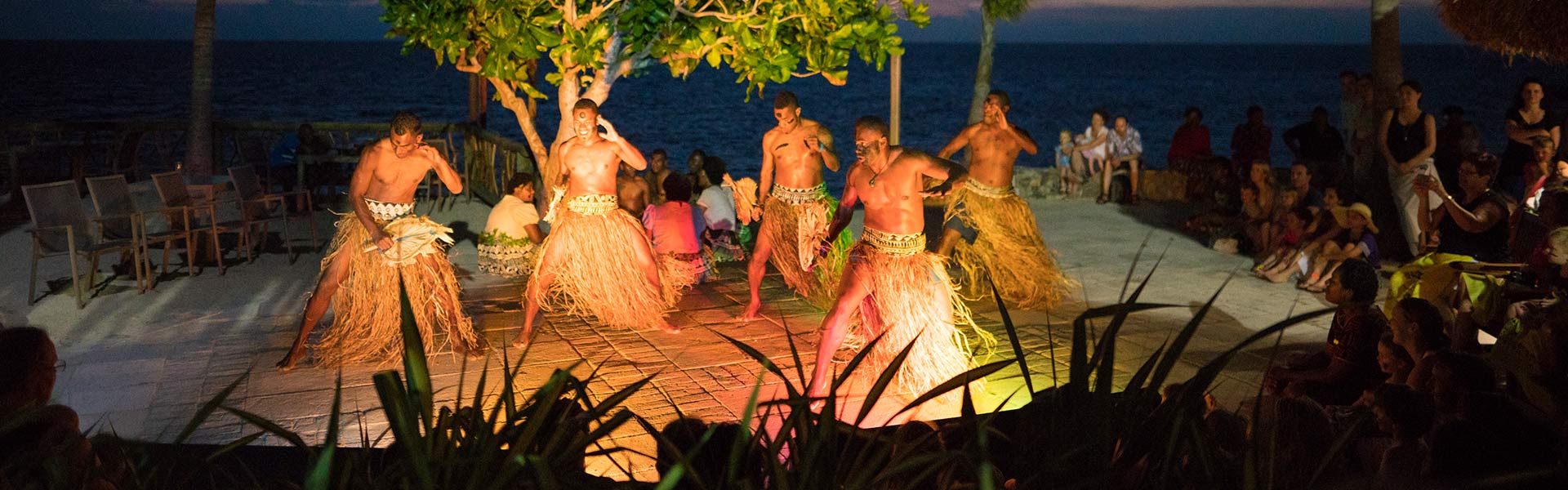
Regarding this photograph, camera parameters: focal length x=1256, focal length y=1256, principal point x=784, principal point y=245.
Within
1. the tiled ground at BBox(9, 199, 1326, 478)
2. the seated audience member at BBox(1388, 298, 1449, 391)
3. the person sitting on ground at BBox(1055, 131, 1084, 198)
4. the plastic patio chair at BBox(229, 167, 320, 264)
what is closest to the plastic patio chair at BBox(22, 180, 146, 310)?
the tiled ground at BBox(9, 199, 1326, 478)

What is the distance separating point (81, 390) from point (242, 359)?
0.68 meters

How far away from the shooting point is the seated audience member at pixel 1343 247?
708cm

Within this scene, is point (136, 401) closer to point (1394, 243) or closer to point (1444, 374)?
point (1444, 374)

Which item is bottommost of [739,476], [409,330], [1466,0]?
[739,476]

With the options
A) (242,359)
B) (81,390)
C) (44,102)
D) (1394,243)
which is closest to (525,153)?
(242,359)

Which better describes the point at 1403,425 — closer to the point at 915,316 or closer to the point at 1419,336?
the point at 1419,336

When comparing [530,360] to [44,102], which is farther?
[44,102]

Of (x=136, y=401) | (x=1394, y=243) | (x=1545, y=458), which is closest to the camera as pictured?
(x=1545, y=458)

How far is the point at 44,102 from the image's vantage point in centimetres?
4653

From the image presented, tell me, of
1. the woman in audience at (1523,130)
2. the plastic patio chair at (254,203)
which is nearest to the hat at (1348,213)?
the woman in audience at (1523,130)

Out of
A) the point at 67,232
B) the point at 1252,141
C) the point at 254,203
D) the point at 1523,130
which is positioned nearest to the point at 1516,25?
the point at 1523,130

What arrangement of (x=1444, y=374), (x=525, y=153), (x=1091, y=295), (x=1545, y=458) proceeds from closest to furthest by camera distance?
1. (x=1545, y=458)
2. (x=1444, y=374)
3. (x=1091, y=295)
4. (x=525, y=153)

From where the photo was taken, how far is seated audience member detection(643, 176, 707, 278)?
682 cm

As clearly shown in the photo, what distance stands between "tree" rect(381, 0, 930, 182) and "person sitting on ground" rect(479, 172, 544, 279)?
20.4 inches
